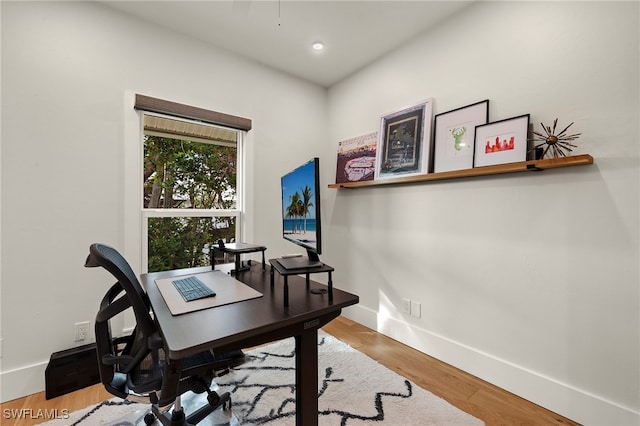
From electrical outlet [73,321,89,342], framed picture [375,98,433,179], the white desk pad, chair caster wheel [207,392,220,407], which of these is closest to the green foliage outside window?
electrical outlet [73,321,89,342]

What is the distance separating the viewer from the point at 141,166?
221cm

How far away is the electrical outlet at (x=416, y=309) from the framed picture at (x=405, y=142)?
1056 mm

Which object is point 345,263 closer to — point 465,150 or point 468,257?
point 468,257

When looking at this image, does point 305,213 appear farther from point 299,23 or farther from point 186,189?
point 299,23

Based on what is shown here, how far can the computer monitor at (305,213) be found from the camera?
1249mm

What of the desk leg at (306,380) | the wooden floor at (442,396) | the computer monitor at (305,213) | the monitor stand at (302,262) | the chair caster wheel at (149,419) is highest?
the computer monitor at (305,213)

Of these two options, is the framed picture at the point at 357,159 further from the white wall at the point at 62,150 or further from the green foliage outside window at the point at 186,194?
the white wall at the point at 62,150

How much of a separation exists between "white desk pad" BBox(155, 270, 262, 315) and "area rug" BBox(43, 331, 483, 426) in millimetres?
599

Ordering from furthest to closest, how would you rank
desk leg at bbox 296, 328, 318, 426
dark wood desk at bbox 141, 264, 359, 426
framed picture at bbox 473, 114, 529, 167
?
framed picture at bbox 473, 114, 529, 167 < desk leg at bbox 296, 328, 318, 426 < dark wood desk at bbox 141, 264, 359, 426

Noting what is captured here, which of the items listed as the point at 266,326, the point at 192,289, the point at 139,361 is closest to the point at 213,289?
the point at 192,289

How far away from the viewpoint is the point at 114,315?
1100mm

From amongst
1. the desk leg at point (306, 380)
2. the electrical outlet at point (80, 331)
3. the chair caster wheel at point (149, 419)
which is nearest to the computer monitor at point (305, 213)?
the desk leg at point (306, 380)

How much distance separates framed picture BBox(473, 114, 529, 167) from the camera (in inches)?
67.6

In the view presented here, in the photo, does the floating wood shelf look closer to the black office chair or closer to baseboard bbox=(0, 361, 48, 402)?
the black office chair
